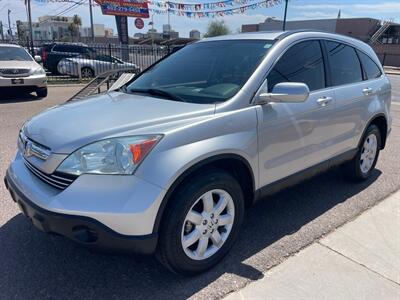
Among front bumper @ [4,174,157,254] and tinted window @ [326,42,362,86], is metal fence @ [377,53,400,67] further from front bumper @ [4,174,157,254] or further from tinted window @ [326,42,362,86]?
front bumper @ [4,174,157,254]

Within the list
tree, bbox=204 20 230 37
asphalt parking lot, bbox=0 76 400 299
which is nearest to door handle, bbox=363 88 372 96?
asphalt parking lot, bbox=0 76 400 299

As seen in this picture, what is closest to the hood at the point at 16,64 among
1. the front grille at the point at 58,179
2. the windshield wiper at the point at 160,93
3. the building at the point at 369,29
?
the windshield wiper at the point at 160,93

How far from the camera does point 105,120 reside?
8.39 feet

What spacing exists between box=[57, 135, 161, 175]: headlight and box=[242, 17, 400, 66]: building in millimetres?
44371

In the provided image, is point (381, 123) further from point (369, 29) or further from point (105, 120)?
point (369, 29)

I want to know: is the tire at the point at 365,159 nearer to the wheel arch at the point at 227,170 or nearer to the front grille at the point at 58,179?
the wheel arch at the point at 227,170

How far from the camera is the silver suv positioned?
88.5 inches

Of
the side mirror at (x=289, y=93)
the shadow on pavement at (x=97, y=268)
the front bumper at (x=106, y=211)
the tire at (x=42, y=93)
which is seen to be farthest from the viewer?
the tire at (x=42, y=93)

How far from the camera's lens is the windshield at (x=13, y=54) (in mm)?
10366

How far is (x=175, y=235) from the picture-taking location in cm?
243

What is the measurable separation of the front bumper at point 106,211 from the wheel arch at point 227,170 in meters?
0.06

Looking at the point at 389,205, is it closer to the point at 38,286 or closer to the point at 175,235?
the point at 175,235

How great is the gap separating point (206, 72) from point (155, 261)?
1.69 meters

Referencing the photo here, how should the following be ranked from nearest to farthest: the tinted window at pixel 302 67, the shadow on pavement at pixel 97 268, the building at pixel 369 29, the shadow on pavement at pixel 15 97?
the shadow on pavement at pixel 97 268 < the tinted window at pixel 302 67 < the shadow on pavement at pixel 15 97 < the building at pixel 369 29
